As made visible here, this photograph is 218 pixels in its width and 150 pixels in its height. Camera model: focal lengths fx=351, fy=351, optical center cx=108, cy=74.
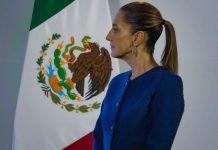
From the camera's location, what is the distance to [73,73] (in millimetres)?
1962

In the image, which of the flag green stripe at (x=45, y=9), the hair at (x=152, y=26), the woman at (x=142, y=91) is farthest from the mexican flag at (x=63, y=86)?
the hair at (x=152, y=26)

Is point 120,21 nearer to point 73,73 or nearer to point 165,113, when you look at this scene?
point 165,113

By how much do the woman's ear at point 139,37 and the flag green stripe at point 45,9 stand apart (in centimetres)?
103

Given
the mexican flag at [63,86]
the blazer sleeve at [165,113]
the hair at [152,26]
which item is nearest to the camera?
the blazer sleeve at [165,113]

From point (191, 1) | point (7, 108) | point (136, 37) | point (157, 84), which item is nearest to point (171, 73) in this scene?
point (157, 84)

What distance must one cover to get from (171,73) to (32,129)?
1.14 metres

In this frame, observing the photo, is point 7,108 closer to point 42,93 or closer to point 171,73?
point 42,93

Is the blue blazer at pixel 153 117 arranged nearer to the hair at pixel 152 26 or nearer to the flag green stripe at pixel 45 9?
the hair at pixel 152 26

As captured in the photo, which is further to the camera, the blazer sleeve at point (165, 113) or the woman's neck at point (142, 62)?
the woman's neck at point (142, 62)

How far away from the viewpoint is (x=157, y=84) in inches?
40.0

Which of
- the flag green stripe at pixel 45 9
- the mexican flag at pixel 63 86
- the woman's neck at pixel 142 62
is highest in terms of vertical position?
the flag green stripe at pixel 45 9

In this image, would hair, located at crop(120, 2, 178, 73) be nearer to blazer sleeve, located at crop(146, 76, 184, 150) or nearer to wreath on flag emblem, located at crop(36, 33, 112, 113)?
blazer sleeve, located at crop(146, 76, 184, 150)

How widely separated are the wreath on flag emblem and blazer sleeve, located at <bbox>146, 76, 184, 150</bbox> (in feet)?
3.17

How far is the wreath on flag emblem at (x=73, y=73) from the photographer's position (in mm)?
1952
